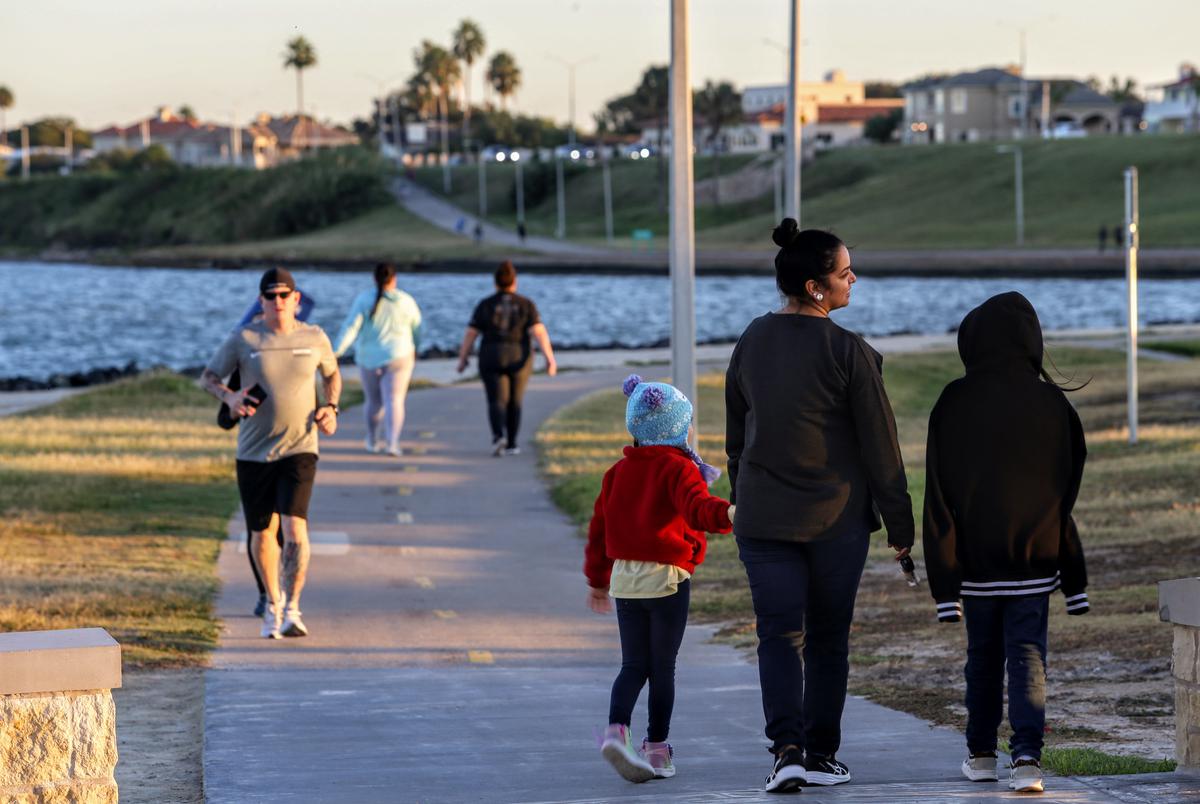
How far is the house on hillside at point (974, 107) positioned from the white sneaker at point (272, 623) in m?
143

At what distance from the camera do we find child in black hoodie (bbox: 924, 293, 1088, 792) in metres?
5.77

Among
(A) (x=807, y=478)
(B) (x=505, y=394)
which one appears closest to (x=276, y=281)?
(A) (x=807, y=478)

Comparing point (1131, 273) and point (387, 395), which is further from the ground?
point (1131, 273)

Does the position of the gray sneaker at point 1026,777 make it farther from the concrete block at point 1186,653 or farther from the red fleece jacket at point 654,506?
the red fleece jacket at point 654,506

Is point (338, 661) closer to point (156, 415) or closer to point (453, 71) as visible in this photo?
point (156, 415)

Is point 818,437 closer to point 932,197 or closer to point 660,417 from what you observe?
point 660,417

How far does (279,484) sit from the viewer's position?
937cm

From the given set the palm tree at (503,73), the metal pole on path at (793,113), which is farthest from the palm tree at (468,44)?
the metal pole on path at (793,113)

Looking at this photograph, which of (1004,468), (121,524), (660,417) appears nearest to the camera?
(1004,468)

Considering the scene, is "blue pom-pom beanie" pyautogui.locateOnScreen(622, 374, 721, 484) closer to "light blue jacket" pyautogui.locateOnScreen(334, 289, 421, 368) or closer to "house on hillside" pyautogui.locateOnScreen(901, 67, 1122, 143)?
"light blue jacket" pyautogui.locateOnScreen(334, 289, 421, 368)

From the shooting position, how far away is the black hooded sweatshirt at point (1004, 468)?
5.77 m

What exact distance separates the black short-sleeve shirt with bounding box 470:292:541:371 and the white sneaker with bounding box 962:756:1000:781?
34.4ft

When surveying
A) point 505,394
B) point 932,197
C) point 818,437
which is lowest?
point 505,394

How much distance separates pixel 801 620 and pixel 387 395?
35.8 feet
